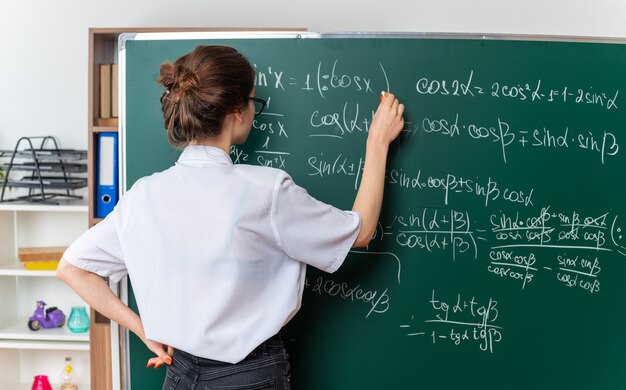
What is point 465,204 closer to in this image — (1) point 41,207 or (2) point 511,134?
(2) point 511,134

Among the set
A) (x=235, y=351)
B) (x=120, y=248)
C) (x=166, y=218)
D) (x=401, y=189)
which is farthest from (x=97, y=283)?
(x=401, y=189)

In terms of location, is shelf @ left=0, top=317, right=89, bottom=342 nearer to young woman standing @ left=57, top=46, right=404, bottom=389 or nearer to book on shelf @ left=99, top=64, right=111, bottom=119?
book on shelf @ left=99, top=64, right=111, bottom=119

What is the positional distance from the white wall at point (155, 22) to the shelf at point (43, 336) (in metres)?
0.98

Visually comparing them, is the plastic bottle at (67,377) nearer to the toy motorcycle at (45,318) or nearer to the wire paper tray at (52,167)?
the toy motorcycle at (45,318)

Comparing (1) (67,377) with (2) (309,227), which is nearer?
(2) (309,227)

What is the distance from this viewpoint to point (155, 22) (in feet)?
10.3

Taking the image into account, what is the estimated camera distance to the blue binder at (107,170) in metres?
2.81

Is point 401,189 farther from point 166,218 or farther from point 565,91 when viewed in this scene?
point 166,218

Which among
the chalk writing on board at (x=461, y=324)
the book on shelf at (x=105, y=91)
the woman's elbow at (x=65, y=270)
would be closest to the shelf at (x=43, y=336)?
the book on shelf at (x=105, y=91)

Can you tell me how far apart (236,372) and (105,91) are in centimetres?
189

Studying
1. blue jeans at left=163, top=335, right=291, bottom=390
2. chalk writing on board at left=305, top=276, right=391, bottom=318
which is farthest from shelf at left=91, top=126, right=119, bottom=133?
blue jeans at left=163, top=335, right=291, bottom=390

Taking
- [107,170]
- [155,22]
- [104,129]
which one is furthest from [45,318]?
[155,22]

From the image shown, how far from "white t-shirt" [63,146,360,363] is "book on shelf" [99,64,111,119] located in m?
1.51

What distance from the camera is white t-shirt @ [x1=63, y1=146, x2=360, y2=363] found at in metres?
1.40
